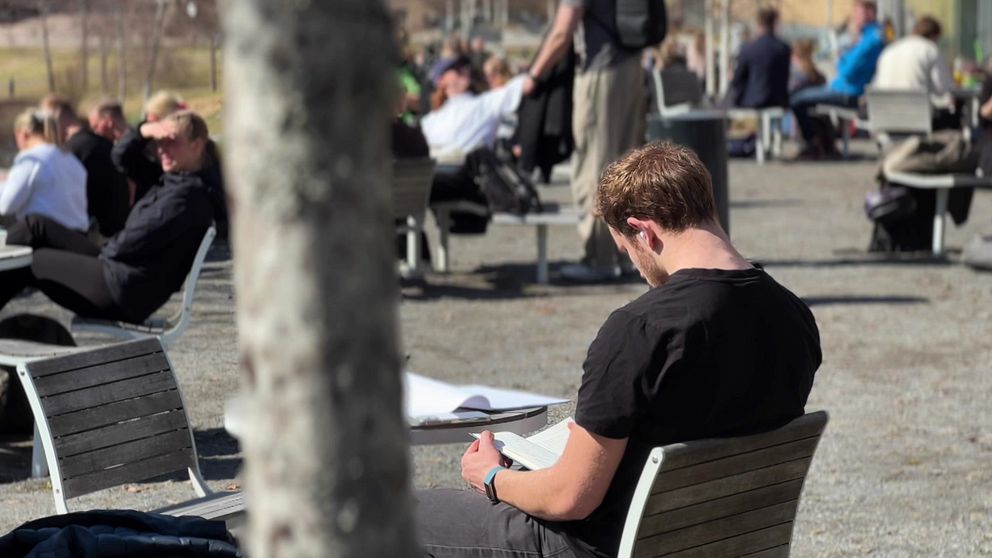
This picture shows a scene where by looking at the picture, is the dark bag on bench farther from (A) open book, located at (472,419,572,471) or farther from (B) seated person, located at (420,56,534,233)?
(A) open book, located at (472,419,572,471)

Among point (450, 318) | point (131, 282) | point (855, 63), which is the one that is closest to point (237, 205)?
point (131, 282)

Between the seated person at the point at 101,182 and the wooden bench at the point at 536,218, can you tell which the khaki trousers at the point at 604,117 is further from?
the seated person at the point at 101,182

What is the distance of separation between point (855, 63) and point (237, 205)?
765 inches

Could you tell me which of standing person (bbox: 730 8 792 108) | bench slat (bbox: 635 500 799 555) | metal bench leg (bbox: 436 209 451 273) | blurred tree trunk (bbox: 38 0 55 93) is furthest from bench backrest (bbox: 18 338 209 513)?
standing person (bbox: 730 8 792 108)

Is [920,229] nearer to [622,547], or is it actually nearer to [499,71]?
[499,71]

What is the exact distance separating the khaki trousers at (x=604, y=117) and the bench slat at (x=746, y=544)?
22.4 ft

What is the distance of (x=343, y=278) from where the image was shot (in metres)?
1.27

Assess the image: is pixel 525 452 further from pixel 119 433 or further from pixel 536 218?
pixel 536 218

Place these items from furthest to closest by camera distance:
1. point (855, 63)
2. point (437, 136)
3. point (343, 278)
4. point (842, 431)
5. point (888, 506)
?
point (855, 63) < point (437, 136) < point (842, 431) < point (888, 506) < point (343, 278)

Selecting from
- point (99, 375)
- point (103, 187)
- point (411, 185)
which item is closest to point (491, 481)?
point (99, 375)

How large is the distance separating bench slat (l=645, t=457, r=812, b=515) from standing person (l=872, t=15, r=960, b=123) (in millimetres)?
12594

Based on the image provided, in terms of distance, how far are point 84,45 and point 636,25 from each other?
29.2 ft

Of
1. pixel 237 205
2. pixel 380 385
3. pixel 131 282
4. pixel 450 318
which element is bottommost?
pixel 450 318

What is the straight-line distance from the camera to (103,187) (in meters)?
10.2
